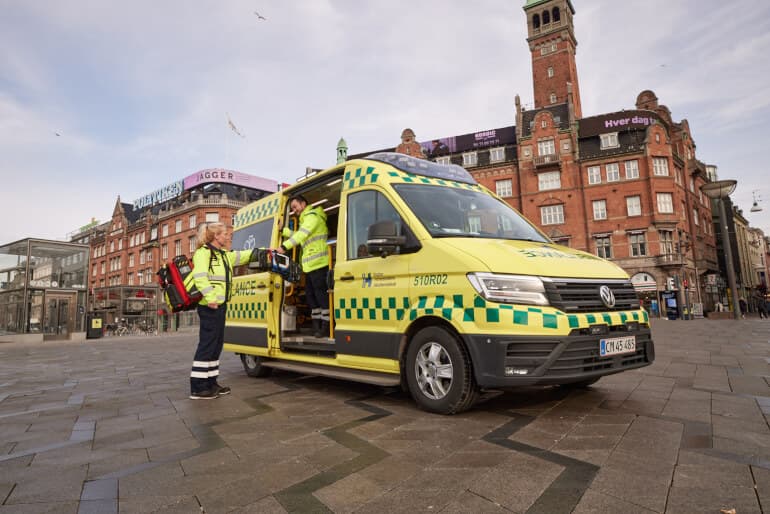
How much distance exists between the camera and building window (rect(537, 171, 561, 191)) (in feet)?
123

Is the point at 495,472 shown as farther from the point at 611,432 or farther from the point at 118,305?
the point at 118,305

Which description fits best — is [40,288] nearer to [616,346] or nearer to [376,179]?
[376,179]

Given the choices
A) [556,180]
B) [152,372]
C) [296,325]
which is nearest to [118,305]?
[152,372]

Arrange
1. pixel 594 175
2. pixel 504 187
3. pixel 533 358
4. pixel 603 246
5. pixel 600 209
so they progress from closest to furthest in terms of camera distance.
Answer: pixel 533 358 → pixel 603 246 → pixel 600 209 → pixel 594 175 → pixel 504 187

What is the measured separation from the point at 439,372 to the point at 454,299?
0.64 metres

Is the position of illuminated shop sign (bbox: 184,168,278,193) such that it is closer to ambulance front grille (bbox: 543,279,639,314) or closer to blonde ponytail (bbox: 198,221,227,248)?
blonde ponytail (bbox: 198,221,227,248)

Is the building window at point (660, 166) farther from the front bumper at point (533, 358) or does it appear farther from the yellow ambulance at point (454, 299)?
the front bumper at point (533, 358)

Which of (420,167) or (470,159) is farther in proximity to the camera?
(470,159)

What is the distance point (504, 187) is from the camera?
39.6 metres

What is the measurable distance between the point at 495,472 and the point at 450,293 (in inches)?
58.4

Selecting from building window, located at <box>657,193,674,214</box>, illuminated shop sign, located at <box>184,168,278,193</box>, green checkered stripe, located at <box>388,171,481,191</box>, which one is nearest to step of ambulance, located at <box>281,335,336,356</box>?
green checkered stripe, located at <box>388,171,481,191</box>

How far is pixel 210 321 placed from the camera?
5.08 m

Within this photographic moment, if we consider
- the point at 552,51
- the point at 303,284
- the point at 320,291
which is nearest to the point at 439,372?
the point at 320,291

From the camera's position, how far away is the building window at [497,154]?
40438 mm
